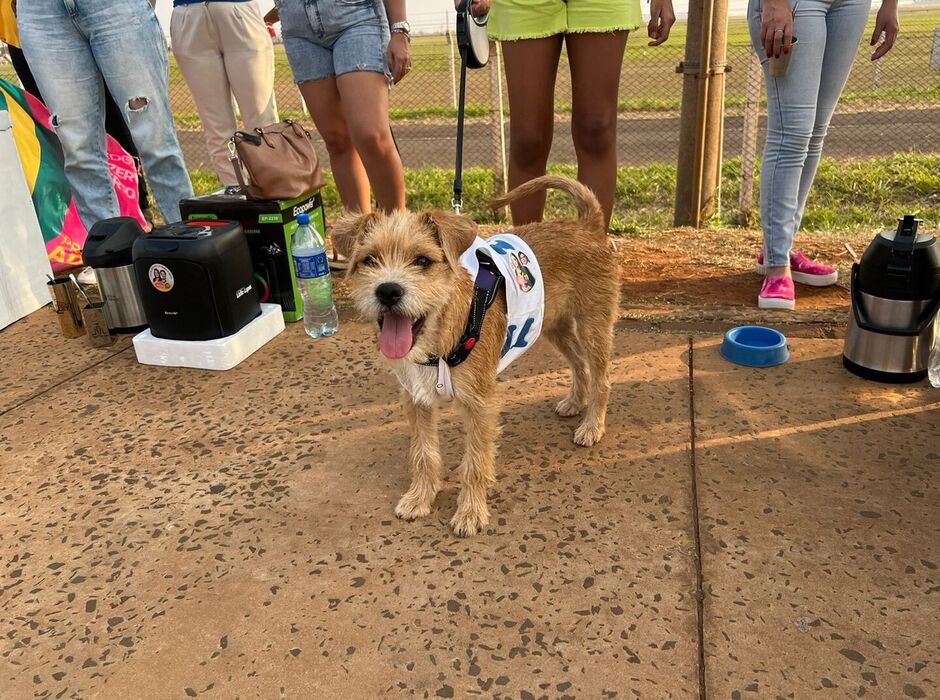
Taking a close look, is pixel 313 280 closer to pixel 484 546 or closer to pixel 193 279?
pixel 193 279

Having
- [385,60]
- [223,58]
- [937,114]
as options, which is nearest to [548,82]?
[385,60]

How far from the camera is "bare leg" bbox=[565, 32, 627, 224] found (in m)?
3.94

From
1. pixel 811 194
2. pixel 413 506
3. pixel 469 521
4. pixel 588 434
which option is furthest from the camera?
pixel 811 194

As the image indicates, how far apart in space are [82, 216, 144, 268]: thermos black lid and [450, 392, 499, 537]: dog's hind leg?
2735 mm

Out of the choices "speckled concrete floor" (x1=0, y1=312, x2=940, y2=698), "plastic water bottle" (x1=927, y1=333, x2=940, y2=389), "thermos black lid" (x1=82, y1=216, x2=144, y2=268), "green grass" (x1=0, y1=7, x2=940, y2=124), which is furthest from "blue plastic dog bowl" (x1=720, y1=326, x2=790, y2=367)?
"green grass" (x1=0, y1=7, x2=940, y2=124)

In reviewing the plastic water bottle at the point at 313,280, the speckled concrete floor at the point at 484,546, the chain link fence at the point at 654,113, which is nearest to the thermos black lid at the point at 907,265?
the speckled concrete floor at the point at 484,546

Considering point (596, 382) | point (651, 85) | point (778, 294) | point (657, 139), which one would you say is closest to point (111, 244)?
point (596, 382)

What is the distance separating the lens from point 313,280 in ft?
14.8

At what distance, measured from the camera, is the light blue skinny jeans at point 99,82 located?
4504 millimetres

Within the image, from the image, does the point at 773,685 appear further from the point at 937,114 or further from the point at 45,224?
the point at 937,114

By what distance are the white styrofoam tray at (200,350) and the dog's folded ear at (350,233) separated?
5.22 ft

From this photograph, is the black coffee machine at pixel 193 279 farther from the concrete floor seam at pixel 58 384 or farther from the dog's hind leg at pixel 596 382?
the dog's hind leg at pixel 596 382

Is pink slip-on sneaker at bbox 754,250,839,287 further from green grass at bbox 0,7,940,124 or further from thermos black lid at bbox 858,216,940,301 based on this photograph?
green grass at bbox 0,7,940,124

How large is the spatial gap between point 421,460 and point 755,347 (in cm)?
202
